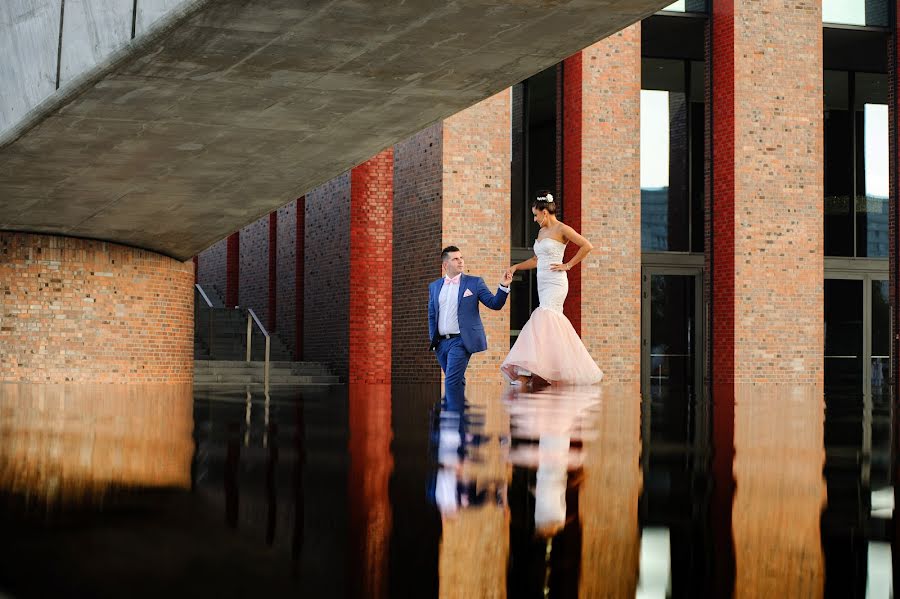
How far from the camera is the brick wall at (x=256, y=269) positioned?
25750 mm

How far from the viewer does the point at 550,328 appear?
10836mm

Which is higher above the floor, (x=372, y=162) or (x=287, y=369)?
(x=372, y=162)

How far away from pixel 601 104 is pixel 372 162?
14.6 ft

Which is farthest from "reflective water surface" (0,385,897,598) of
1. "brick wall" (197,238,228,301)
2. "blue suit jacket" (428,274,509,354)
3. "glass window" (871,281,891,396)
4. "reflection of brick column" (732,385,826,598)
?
"brick wall" (197,238,228,301)

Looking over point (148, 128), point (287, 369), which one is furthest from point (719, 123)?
point (148, 128)

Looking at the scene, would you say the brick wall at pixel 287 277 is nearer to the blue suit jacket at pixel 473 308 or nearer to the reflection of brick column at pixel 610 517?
the blue suit jacket at pixel 473 308

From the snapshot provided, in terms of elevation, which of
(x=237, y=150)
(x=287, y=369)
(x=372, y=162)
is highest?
(x=372, y=162)

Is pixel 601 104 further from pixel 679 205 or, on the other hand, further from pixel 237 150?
pixel 237 150

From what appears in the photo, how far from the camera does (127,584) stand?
1592 mm

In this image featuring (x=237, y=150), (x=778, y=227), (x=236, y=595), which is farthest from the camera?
(x=778, y=227)

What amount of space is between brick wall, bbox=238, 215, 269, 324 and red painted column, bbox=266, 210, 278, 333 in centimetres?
17

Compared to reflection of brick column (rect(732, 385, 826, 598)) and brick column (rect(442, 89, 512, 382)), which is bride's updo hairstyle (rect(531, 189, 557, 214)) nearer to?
reflection of brick column (rect(732, 385, 826, 598))

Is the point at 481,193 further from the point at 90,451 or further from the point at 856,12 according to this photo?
the point at 90,451

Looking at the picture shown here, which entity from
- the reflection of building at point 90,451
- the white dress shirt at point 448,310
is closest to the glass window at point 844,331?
the white dress shirt at point 448,310
